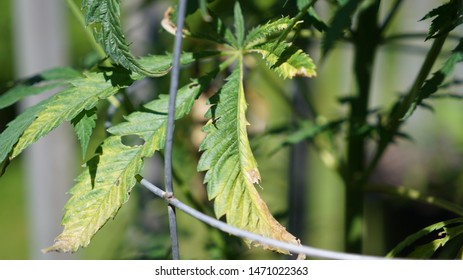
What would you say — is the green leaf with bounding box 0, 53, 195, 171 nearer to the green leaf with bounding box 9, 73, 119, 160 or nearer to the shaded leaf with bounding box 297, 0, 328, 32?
the green leaf with bounding box 9, 73, 119, 160

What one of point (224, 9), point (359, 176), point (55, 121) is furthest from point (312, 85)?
point (55, 121)

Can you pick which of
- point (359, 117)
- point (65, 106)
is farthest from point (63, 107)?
point (359, 117)

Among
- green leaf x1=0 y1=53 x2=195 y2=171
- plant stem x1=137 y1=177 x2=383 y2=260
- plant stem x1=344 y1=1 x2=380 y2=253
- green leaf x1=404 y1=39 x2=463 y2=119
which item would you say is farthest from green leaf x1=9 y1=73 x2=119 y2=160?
plant stem x1=344 y1=1 x2=380 y2=253

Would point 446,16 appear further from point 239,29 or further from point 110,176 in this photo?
point 110,176

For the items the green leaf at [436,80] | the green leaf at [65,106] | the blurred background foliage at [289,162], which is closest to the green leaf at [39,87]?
the blurred background foliage at [289,162]

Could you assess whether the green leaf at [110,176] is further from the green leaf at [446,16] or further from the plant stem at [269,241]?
the green leaf at [446,16]
